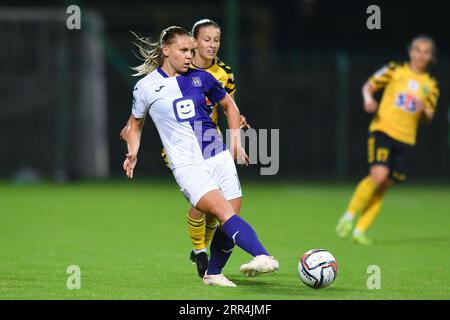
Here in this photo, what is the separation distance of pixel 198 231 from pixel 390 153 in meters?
4.01

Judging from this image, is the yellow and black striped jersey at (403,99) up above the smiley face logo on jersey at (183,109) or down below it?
below

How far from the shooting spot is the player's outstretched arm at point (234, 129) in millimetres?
8273

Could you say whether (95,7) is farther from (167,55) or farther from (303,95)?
(167,55)

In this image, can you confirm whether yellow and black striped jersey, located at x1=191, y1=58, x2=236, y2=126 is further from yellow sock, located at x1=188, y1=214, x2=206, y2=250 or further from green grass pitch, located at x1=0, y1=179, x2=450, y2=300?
green grass pitch, located at x1=0, y1=179, x2=450, y2=300

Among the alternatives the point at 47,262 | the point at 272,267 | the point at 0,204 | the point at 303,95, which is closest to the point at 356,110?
the point at 303,95

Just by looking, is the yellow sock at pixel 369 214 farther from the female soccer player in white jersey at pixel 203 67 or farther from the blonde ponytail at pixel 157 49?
the blonde ponytail at pixel 157 49

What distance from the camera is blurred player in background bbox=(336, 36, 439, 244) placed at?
41.2 ft

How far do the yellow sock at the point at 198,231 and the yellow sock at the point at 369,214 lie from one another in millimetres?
3527

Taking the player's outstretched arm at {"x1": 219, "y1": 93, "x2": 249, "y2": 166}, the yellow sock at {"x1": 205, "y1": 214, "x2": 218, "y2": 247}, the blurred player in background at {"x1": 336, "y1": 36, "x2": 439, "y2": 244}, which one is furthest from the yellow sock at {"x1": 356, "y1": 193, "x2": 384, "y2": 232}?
the player's outstretched arm at {"x1": 219, "y1": 93, "x2": 249, "y2": 166}

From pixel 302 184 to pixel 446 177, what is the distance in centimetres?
335

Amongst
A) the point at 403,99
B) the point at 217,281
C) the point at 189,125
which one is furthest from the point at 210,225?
the point at 403,99

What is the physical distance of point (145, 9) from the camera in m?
27.5

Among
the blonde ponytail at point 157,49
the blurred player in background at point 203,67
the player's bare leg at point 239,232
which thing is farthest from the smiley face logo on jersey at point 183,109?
the blurred player in background at point 203,67

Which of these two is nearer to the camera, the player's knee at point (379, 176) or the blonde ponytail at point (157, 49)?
the blonde ponytail at point (157, 49)
